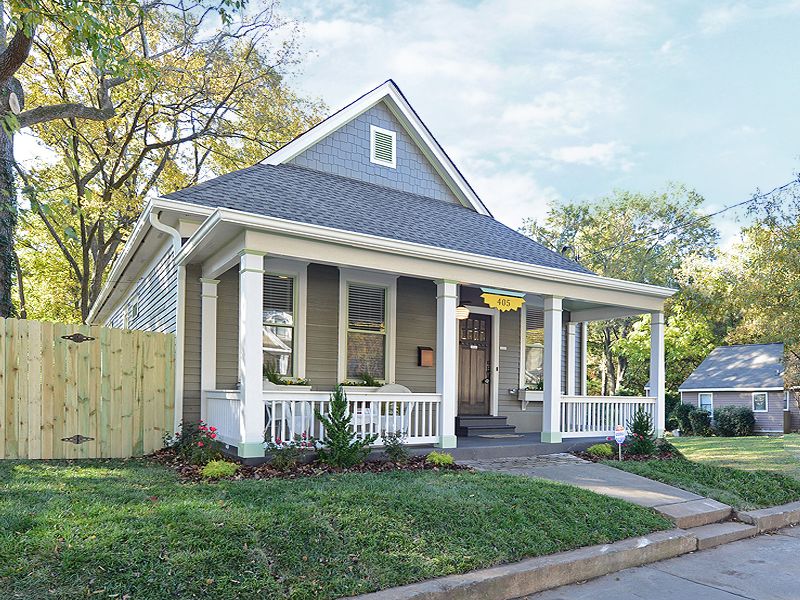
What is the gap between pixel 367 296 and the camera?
10336mm

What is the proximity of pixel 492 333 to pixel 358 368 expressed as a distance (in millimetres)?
3117

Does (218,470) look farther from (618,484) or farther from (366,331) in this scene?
(618,484)

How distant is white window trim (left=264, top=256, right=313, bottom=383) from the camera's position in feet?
30.9

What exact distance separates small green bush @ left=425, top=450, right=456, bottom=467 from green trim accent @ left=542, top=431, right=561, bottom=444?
8.08 feet

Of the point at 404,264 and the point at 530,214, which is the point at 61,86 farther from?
the point at 530,214

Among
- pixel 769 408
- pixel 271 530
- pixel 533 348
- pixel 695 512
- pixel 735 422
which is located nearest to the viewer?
pixel 271 530

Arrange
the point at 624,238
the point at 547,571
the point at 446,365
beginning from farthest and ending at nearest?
the point at 624,238 → the point at 446,365 → the point at 547,571

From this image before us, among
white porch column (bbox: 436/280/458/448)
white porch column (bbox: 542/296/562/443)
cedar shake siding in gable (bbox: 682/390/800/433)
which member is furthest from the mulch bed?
cedar shake siding in gable (bbox: 682/390/800/433)

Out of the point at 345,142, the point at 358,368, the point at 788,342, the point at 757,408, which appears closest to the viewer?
the point at 358,368

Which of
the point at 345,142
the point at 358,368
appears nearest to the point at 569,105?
the point at 345,142

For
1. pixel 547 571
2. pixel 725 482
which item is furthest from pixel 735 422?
pixel 547 571

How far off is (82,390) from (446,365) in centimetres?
480

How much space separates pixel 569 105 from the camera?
68.9 feet

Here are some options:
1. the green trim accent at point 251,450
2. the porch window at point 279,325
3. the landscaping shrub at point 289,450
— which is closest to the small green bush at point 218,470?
the green trim accent at point 251,450
